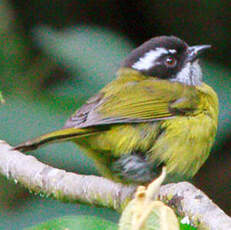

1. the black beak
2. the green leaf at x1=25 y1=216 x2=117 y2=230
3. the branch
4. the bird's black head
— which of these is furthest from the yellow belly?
the green leaf at x1=25 y1=216 x2=117 y2=230

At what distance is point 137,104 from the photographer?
329 centimetres

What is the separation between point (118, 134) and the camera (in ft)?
9.78

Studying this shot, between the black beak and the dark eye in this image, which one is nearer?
the dark eye

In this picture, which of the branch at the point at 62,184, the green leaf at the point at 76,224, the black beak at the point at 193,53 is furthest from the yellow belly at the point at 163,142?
the green leaf at the point at 76,224

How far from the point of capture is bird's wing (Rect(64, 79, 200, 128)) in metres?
3.00

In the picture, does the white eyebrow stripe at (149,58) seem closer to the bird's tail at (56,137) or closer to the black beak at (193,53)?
the black beak at (193,53)

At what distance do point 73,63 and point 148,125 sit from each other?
65.8 inches

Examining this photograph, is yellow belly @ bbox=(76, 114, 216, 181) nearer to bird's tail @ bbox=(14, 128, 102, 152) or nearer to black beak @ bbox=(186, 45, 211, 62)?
bird's tail @ bbox=(14, 128, 102, 152)

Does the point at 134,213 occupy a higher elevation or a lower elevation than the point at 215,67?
higher

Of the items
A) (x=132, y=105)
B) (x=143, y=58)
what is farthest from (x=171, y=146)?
(x=143, y=58)

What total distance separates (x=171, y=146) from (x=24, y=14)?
10.6 ft

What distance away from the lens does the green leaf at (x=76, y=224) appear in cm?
193

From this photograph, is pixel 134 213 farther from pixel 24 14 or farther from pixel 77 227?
pixel 24 14

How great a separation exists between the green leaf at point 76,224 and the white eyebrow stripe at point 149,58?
183 centimetres
